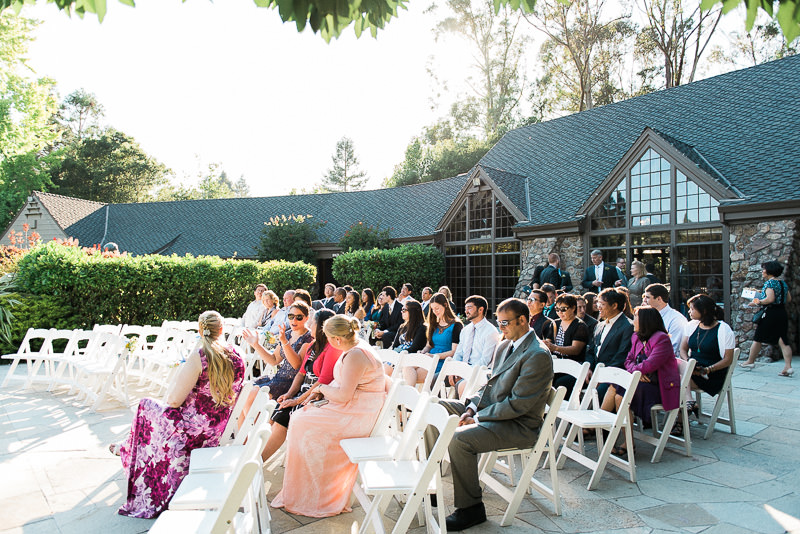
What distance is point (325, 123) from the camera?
Result: 56375 mm

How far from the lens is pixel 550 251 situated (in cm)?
1483

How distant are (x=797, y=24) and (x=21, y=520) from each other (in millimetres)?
5941

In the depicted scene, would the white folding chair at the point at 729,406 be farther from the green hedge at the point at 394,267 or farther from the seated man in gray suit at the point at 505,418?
the green hedge at the point at 394,267

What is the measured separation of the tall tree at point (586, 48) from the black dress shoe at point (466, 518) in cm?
3287

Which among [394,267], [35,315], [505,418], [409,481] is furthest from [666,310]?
[35,315]

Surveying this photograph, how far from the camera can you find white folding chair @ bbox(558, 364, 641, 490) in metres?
4.40

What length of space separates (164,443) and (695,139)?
1484cm

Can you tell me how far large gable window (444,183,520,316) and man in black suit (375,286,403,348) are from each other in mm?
7150

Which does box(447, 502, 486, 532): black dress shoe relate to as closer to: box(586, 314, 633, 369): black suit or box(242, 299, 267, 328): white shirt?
box(586, 314, 633, 369): black suit

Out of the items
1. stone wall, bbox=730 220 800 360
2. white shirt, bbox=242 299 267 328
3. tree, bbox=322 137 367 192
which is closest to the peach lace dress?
white shirt, bbox=242 299 267 328

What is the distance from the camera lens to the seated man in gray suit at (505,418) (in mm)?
3793

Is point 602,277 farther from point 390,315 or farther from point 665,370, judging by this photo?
point 665,370

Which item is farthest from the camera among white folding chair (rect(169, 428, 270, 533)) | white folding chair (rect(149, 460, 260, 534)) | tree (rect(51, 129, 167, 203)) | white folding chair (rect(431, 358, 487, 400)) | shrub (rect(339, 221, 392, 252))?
tree (rect(51, 129, 167, 203))

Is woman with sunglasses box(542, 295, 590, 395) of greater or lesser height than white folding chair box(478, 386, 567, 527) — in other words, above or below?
above
